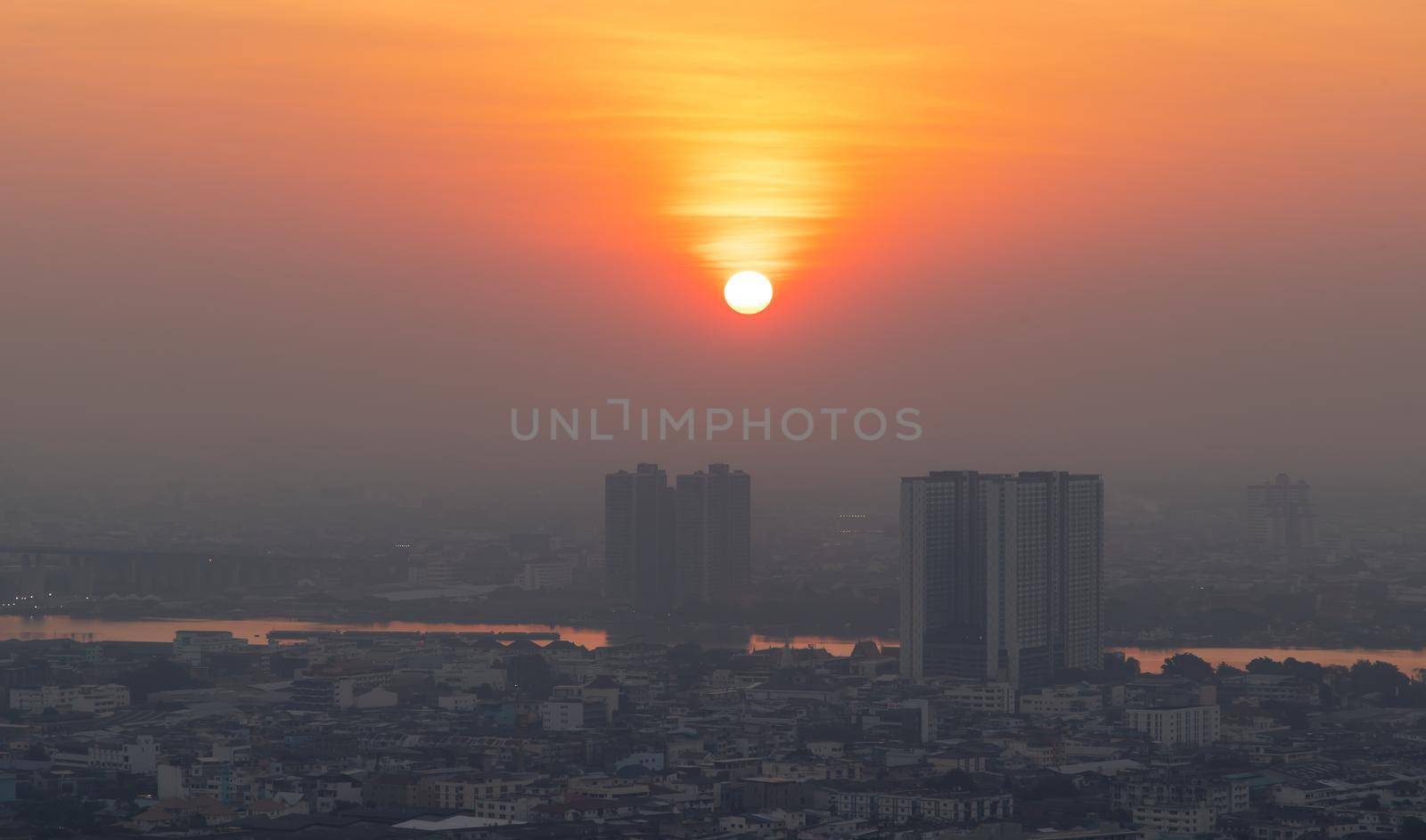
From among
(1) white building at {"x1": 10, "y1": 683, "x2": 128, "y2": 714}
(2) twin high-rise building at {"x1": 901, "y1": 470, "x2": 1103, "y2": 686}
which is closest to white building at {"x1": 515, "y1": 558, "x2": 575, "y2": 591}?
(2) twin high-rise building at {"x1": 901, "y1": 470, "x2": 1103, "y2": 686}

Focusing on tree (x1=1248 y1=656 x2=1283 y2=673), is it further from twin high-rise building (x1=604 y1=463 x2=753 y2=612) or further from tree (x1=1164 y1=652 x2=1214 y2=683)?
twin high-rise building (x1=604 y1=463 x2=753 y2=612)

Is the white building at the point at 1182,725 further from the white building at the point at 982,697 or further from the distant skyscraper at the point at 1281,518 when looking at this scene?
the distant skyscraper at the point at 1281,518

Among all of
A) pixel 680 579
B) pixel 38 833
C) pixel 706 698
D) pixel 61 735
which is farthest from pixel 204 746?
pixel 680 579

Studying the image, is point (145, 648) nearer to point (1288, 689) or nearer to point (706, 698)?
point (706, 698)

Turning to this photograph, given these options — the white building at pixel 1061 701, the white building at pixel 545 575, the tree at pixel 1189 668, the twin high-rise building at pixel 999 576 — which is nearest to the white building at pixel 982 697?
the white building at pixel 1061 701

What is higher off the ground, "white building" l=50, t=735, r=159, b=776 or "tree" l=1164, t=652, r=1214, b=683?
"tree" l=1164, t=652, r=1214, b=683

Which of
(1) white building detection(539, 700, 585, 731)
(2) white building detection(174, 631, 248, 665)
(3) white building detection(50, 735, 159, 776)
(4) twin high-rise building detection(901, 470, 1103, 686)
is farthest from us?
(2) white building detection(174, 631, 248, 665)
